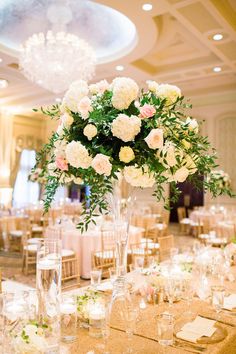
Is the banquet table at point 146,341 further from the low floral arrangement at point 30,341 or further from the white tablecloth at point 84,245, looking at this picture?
the white tablecloth at point 84,245

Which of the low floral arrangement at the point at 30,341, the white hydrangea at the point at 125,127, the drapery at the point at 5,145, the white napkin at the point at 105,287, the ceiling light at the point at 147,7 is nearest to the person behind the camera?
the low floral arrangement at the point at 30,341

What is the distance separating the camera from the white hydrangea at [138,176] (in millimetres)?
1752

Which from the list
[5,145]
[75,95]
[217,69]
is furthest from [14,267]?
[5,145]

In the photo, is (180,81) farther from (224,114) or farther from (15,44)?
(15,44)

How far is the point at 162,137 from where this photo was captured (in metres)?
1.69

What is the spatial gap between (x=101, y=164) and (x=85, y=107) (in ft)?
1.02

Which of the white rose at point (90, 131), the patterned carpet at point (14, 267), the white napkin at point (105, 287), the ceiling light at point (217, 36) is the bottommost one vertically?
the patterned carpet at point (14, 267)

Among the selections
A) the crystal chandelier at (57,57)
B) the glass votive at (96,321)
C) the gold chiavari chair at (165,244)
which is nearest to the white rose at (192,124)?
the glass votive at (96,321)

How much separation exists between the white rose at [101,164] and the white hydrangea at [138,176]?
13 centimetres

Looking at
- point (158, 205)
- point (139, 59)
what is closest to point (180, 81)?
point (139, 59)

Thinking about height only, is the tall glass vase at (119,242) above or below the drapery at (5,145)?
below

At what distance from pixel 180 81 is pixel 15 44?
15.0ft

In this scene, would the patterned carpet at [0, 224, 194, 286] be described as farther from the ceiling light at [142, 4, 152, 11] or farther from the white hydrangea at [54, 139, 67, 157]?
the ceiling light at [142, 4, 152, 11]

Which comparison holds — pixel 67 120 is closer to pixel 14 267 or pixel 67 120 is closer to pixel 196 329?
pixel 196 329
